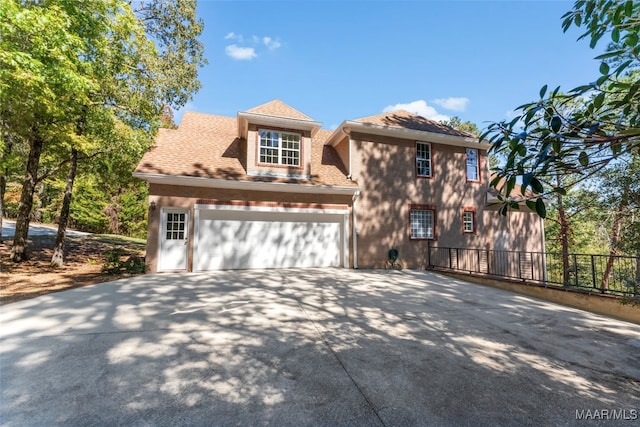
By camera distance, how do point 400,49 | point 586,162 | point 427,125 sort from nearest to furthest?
point 586,162
point 400,49
point 427,125

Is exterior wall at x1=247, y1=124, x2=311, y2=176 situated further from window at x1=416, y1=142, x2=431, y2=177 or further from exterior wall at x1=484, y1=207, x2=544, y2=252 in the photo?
exterior wall at x1=484, y1=207, x2=544, y2=252

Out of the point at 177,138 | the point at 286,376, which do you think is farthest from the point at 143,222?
the point at 286,376

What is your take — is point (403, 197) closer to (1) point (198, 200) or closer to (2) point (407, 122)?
(2) point (407, 122)

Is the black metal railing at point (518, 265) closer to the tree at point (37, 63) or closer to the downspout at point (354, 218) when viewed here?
the downspout at point (354, 218)

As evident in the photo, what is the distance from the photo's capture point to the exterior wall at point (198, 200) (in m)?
9.79

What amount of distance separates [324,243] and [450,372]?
348 inches

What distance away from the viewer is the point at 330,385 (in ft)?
10.3

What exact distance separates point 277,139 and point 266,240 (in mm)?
4215

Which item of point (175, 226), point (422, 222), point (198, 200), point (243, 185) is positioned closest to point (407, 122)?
point (422, 222)

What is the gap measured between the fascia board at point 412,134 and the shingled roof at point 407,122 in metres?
0.31

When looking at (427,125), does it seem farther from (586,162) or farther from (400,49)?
(586,162)

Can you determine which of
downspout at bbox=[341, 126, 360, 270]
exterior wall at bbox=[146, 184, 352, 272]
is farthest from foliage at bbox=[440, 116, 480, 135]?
exterior wall at bbox=[146, 184, 352, 272]

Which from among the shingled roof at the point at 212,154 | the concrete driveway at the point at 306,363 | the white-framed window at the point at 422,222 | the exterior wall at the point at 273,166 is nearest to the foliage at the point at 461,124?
the white-framed window at the point at 422,222

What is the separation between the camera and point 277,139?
1167 centimetres
